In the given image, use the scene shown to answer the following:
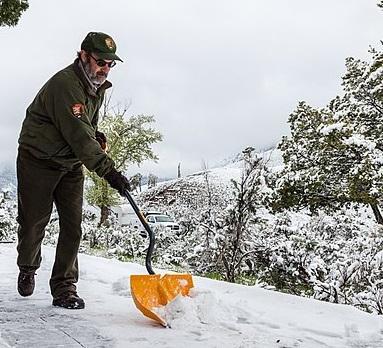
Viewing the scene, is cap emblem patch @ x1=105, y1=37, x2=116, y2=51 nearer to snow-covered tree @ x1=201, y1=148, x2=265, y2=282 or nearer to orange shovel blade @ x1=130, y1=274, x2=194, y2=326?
orange shovel blade @ x1=130, y1=274, x2=194, y2=326

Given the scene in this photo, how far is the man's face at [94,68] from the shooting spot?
3.14m

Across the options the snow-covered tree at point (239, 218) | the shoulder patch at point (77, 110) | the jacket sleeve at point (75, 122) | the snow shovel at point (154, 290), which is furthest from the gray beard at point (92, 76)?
the snow-covered tree at point (239, 218)

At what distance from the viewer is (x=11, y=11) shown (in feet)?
19.6

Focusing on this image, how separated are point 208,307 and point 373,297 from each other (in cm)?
320

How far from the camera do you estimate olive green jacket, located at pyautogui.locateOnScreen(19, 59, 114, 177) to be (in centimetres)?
296

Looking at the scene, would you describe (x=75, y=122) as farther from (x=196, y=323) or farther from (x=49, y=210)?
(x=196, y=323)

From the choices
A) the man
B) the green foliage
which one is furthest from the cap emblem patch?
the green foliage

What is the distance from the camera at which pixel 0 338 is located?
96.9 inches

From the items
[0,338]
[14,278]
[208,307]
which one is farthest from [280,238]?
[0,338]

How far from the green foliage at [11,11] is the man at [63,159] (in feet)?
10.5

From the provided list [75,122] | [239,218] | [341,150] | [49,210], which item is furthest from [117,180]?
[341,150]

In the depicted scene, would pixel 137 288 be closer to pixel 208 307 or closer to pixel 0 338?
pixel 208 307

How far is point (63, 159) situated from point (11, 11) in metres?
3.45

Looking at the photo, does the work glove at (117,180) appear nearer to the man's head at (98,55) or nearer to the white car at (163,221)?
the man's head at (98,55)
